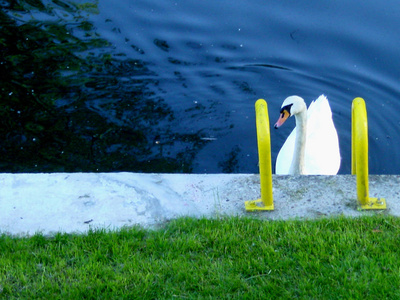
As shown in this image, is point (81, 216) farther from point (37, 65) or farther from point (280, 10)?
point (280, 10)

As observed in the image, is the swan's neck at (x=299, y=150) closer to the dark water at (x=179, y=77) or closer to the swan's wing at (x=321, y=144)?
the swan's wing at (x=321, y=144)

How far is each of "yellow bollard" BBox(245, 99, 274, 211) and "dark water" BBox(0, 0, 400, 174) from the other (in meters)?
3.40

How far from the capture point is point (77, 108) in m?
8.55

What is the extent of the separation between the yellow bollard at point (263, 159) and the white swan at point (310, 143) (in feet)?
6.92

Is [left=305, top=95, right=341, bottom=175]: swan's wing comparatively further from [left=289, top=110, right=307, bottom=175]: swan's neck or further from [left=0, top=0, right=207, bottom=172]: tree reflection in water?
[left=0, top=0, right=207, bottom=172]: tree reflection in water

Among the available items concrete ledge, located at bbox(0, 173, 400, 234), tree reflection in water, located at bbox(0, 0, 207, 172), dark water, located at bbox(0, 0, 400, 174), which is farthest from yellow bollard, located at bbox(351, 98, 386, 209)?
tree reflection in water, located at bbox(0, 0, 207, 172)

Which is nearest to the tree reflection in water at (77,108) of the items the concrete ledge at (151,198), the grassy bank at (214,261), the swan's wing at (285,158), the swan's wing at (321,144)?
the swan's wing at (285,158)

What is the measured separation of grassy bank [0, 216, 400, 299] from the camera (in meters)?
3.59

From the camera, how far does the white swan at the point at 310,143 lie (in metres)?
6.51

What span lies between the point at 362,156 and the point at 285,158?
3489mm

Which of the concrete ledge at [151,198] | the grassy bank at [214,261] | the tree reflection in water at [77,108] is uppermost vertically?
the tree reflection in water at [77,108]

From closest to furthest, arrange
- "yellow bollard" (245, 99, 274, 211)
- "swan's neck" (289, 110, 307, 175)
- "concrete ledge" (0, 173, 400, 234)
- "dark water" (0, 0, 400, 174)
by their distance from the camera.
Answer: "yellow bollard" (245, 99, 274, 211), "concrete ledge" (0, 173, 400, 234), "swan's neck" (289, 110, 307, 175), "dark water" (0, 0, 400, 174)

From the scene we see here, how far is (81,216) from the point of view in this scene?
4.32m

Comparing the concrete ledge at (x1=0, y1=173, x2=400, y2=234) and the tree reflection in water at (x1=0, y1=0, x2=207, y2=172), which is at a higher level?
the tree reflection in water at (x1=0, y1=0, x2=207, y2=172)
